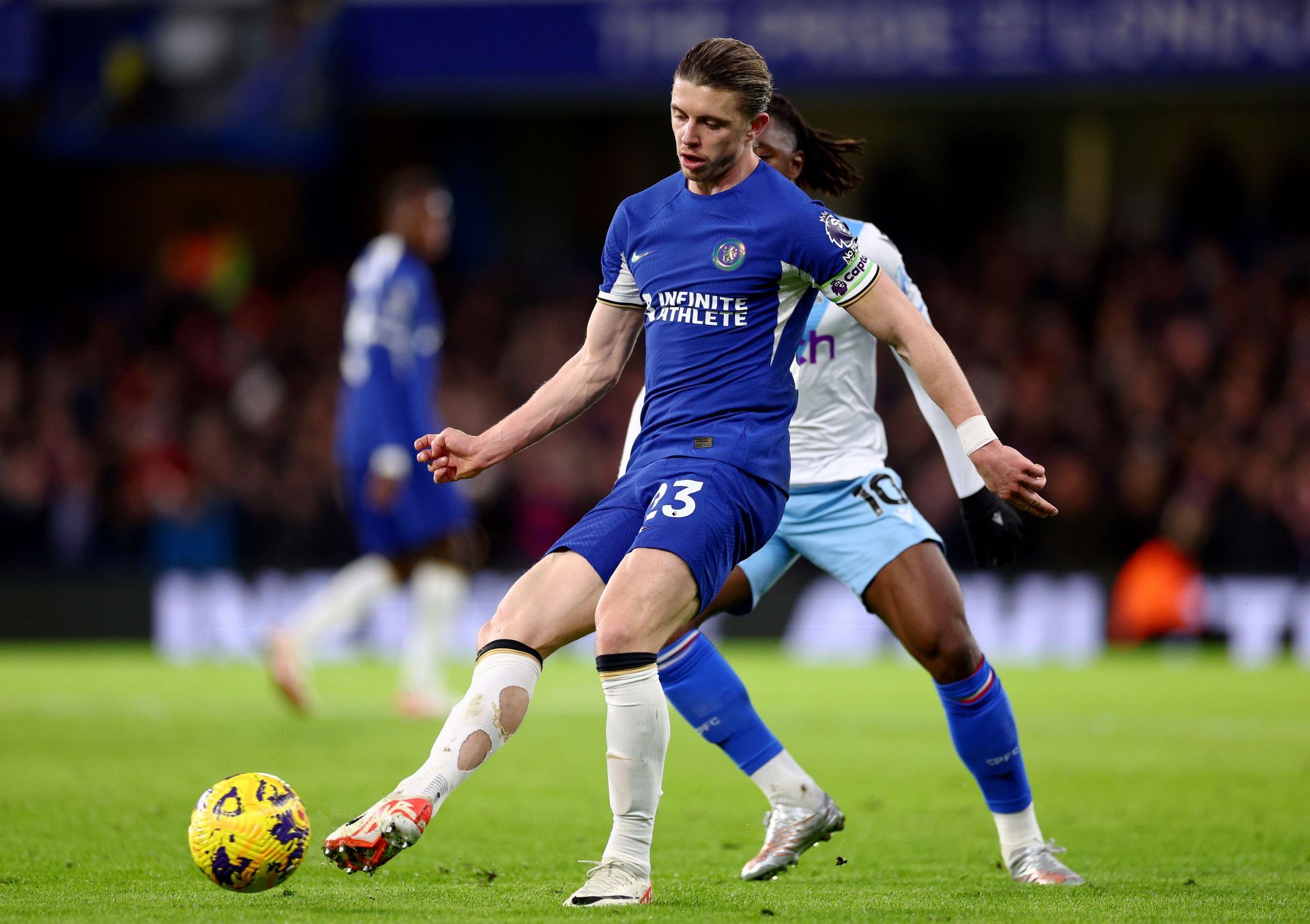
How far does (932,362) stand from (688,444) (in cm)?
68

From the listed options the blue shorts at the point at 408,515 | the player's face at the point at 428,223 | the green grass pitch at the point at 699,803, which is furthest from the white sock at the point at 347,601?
the player's face at the point at 428,223

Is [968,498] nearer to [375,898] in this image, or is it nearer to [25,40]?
[375,898]

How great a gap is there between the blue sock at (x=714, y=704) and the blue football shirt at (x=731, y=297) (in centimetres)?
101

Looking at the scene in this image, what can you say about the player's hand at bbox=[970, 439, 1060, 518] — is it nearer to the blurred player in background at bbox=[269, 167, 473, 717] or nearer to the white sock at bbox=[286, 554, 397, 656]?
the blurred player in background at bbox=[269, 167, 473, 717]

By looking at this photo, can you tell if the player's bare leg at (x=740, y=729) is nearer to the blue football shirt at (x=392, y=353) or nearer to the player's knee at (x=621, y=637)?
the player's knee at (x=621, y=637)

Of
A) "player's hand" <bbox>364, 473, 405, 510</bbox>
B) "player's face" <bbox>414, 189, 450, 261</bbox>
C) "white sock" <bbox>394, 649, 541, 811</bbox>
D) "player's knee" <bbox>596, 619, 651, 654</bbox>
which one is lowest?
"player's hand" <bbox>364, 473, 405, 510</bbox>

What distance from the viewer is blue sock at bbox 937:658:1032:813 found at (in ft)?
17.6

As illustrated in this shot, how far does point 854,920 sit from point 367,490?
6226 millimetres

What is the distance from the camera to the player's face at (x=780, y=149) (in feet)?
18.7

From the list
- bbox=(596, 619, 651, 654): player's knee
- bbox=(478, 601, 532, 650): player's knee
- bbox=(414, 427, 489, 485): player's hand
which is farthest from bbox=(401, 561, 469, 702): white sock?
bbox=(596, 619, 651, 654): player's knee

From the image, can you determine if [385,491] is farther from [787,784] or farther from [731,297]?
[731,297]

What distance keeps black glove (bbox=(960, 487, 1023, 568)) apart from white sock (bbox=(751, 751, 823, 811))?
88 cm

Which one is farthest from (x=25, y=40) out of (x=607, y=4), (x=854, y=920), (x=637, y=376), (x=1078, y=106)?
(x=854, y=920)

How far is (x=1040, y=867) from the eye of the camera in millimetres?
5285
